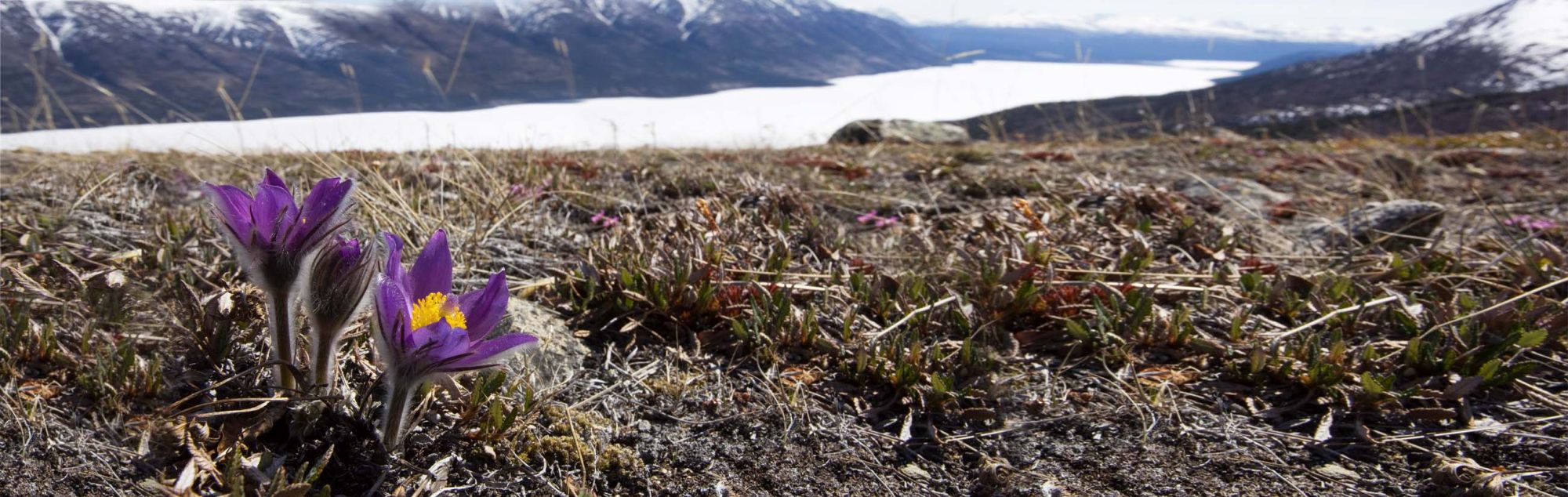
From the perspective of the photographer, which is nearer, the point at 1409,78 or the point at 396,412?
the point at 396,412

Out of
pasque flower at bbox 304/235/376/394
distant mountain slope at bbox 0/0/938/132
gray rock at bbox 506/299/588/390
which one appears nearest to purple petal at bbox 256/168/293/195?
pasque flower at bbox 304/235/376/394

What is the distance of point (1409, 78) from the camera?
10231 centimetres

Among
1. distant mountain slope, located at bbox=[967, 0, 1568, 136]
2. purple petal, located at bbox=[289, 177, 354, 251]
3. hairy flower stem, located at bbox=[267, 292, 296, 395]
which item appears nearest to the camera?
purple petal, located at bbox=[289, 177, 354, 251]

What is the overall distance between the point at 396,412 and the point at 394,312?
327 millimetres

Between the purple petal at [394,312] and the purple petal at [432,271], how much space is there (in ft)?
0.52

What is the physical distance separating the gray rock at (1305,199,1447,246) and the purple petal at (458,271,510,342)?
3.60 metres

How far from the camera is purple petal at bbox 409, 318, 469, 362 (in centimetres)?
133

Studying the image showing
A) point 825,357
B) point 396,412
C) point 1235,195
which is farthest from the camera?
point 1235,195

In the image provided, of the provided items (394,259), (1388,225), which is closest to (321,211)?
(394,259)

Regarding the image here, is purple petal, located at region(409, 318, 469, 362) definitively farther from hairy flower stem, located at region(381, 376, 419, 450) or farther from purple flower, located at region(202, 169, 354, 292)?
purple flower, located at region(202, 169, 354, 292)

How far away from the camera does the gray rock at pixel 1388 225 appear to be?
3709 mm

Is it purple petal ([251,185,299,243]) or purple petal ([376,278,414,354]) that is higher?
purple petal ([251,185,299,243])

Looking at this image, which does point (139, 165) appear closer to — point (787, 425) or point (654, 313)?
point (654, 313)

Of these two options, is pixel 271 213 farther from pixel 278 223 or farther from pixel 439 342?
pixel 439 342
